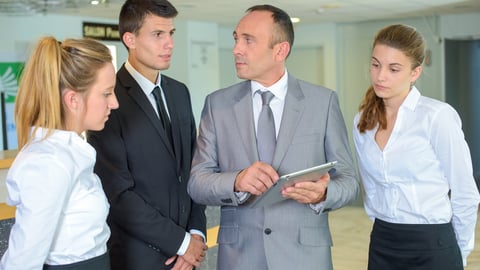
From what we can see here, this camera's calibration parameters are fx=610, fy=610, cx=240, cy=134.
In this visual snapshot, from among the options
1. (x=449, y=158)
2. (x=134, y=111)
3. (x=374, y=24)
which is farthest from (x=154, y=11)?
(x=374, y=24)

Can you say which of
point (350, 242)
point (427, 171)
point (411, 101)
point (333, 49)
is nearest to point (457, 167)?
point (427, 171)

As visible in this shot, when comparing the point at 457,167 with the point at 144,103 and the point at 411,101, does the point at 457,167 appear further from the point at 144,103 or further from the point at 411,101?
the point at 144,103

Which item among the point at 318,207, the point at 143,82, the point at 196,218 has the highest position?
the point at 143,82

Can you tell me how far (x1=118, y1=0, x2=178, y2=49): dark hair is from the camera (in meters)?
2.45

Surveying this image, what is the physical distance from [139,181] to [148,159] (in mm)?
90

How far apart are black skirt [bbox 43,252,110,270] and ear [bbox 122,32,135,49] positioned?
3.07 ft

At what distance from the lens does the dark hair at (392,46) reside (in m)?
2.41

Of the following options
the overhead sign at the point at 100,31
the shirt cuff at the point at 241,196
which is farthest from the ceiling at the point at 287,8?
the shirt cuff at the point at 241,196

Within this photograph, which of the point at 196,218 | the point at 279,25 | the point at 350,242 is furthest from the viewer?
the point at 350,242

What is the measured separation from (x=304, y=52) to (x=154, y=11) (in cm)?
927

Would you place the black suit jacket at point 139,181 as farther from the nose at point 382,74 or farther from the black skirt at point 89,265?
the nose at point 382,74

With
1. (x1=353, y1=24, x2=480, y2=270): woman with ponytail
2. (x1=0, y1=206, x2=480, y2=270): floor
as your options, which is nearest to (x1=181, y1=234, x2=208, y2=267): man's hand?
(x1=353, y1=24, x2=480, y2=270): woman with ponytail

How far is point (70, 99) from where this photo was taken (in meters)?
1.80

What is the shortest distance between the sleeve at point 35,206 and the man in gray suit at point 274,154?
0.58 meters
